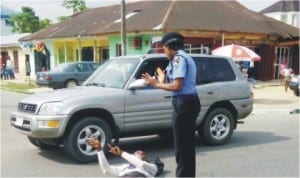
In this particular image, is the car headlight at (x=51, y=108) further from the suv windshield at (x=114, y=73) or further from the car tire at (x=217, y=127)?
the car tire at (x=217, y=127)

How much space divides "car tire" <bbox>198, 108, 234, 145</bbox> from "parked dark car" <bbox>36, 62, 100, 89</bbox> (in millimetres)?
12607

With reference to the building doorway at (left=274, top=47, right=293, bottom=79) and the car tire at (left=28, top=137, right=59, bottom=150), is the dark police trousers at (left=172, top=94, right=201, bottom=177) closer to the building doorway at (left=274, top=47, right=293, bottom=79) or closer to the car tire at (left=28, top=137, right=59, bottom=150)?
the car tire at (left=28, top=137, right=59, bottom=150)

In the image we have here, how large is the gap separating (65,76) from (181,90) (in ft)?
53.4

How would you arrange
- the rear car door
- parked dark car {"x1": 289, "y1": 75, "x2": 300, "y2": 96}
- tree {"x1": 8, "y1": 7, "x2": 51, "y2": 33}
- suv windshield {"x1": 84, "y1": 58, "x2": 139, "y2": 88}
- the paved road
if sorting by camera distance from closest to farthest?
the paved road < suv windshield {"x1": 84, "y1": 58, "x2": 139, "y2": 88} < parked dark car {"x1": 289, "y1": 75, "x2": 300, "y2": 96} < the rear car door < tree {"x1": 8, "y1": 7, "x2": 51, "y2": 33}

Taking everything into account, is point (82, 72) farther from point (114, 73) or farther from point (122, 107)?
point (122, 107)

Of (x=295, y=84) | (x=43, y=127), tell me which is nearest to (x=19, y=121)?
(x=43, y=127)

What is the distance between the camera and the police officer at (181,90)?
4.19 metres

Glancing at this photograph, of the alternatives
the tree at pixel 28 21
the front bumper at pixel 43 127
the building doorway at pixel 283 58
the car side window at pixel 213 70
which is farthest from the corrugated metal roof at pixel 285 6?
the front bumper at pixel 43 127

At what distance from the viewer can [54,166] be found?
6238 mm

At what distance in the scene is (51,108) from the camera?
6266 mm

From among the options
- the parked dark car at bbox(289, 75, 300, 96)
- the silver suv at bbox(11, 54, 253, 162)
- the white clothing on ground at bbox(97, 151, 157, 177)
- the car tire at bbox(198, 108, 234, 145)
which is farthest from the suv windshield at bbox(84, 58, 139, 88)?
the parked dark car at bbox(289, 75, 300, 96)

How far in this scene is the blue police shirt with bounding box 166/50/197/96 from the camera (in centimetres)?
418

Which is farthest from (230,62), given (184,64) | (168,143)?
(184,64)

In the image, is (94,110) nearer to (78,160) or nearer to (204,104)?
(78,160)
